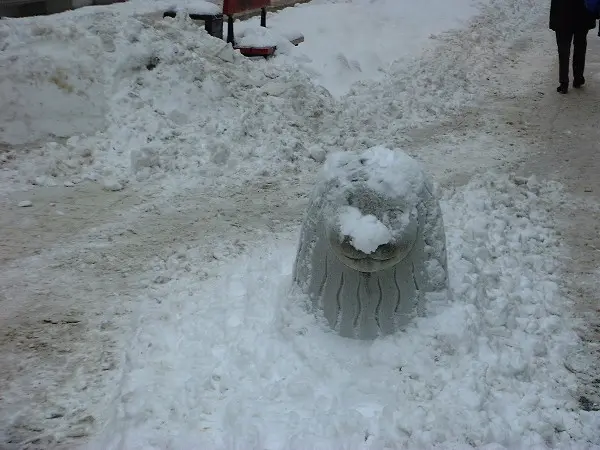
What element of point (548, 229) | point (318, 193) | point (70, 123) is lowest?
point (548, 229)

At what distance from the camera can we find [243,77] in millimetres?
7391

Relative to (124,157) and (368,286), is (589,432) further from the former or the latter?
(124,157)

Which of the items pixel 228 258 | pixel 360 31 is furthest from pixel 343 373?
pixel 360 31

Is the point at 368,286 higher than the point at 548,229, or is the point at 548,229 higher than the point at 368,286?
the point at 368,286

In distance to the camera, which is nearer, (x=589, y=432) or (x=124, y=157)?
(x=589, y=432)

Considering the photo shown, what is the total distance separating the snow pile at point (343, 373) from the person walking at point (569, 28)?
5.11 meters

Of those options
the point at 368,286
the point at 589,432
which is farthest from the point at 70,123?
the point at 589,432

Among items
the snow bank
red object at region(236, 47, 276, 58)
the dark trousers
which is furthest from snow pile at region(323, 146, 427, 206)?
the dark trousers

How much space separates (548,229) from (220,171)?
2886 millimetres

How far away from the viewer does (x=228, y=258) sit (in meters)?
4.57

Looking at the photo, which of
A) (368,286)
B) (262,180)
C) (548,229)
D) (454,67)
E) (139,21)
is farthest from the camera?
(454,67)

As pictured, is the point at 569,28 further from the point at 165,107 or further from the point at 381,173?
the point at 381,173

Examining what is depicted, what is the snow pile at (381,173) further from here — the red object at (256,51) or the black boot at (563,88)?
the black boot at (563,88)

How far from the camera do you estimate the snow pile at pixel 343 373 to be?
2904 millimetres
